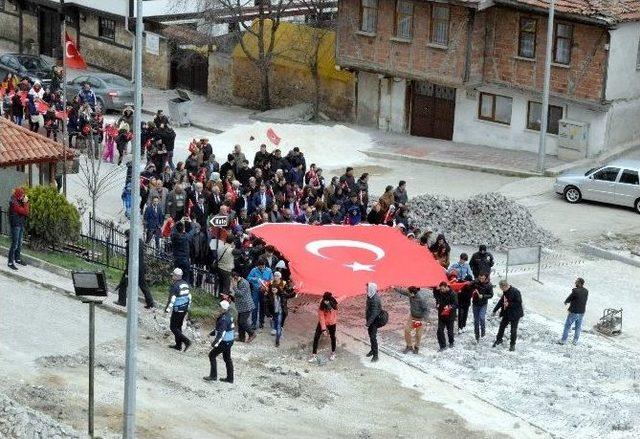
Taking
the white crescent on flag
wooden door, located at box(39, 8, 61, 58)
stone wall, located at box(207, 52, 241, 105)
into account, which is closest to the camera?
the white crescent on flag

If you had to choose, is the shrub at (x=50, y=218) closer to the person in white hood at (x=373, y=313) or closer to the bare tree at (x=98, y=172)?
the bare tree at (x=98, y=172)

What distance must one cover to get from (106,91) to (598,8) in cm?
1522

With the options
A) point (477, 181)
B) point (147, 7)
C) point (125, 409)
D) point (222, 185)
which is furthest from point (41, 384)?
point (147, 7)

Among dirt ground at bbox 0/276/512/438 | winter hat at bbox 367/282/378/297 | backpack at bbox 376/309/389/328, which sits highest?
winter hat at bbox 367/282/378/297

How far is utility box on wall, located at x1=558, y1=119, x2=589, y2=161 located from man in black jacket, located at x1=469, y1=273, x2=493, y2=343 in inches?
596

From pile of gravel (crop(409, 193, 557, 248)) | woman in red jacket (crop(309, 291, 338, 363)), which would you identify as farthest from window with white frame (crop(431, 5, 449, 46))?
woman in red jacket (crop(309, 291, 338, 363))

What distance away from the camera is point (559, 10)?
4112 cm

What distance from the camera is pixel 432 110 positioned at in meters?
45.3

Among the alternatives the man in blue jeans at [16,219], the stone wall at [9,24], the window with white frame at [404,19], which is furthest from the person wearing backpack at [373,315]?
the stone wall at [9,24]

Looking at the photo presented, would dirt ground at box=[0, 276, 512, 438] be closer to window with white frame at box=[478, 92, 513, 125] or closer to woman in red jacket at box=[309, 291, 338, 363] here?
woman in red jacket at box=[309, 291, 338, 363]

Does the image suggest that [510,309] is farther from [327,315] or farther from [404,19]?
[404,19]

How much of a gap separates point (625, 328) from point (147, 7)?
86.7 ft

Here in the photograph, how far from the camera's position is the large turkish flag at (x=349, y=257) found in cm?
2666

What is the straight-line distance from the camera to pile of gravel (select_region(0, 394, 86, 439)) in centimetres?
1950
